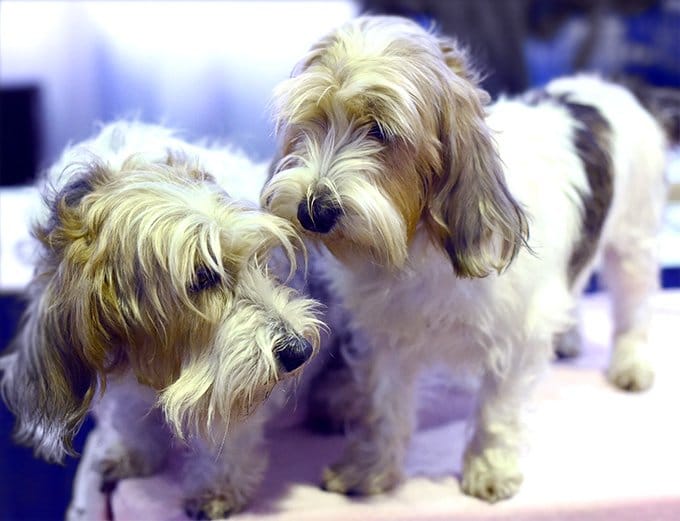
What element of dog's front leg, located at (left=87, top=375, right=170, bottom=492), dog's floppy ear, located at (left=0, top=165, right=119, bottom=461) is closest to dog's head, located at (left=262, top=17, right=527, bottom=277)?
dog's floppy ear, located at (left=0, top=165, right=119, bottom=461)

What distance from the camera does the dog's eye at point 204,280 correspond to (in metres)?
1.10

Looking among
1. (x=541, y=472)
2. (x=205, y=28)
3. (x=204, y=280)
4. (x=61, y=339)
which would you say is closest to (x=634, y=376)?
(x=541, y=472)

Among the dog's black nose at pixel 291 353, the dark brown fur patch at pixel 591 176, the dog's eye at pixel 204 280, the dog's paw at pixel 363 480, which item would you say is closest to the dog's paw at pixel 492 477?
the dog's paw at pixel 363 480

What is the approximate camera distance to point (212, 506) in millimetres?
1336

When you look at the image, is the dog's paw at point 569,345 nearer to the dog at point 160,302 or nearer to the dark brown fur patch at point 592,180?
the dark brown fur patch at point 592,180

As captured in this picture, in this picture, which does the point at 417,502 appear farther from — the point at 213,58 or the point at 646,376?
the point at 213,58

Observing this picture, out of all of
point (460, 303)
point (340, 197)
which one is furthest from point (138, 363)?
point (460, 303)

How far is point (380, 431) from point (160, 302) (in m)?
0.51

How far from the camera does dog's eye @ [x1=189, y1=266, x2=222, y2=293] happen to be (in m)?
1.10

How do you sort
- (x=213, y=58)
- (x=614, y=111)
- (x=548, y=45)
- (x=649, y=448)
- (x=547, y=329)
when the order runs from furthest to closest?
(x=548, y=45)
(x=213, y=58)
(x=614, y=111)
(x=649, y=448)
(x=547, y=329)

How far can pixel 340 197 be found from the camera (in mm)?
1082

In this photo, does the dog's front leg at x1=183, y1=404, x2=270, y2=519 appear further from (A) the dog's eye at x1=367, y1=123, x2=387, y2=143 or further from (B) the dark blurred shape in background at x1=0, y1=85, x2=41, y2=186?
(B) the dark blurred shape in background at x1=0, y1=85, x2=41, y2=186

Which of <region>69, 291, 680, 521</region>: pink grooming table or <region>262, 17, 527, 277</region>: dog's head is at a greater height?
<region>262, 17, 527, 277</region>: dog's head

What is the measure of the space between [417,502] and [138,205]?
0.66 meters
